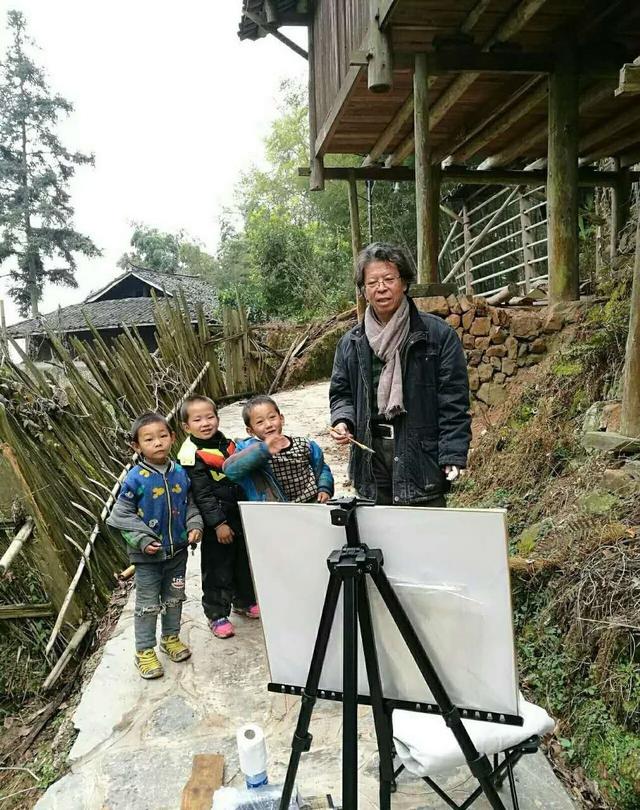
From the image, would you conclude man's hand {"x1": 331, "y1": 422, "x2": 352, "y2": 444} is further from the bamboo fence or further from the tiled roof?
the tiled roof

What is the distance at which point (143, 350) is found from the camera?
6.54 metres

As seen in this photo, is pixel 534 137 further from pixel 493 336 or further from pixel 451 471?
pixel 451 471

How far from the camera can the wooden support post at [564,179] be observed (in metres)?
4.64

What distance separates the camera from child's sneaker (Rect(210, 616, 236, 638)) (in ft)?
9.72

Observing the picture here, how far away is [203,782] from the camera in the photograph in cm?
198

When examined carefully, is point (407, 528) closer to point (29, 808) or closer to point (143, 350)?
point (29, 808)

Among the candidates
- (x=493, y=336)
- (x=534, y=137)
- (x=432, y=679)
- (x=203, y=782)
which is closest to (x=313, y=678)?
(x=432, y=679)

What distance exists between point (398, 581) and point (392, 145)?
7.11 meters

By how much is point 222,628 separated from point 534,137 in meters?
6.61

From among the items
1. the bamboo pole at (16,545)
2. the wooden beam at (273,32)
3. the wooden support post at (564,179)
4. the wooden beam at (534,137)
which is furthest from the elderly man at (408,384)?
the wooden beam at (273,32)

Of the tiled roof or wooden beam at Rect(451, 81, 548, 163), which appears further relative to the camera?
the tiled roof

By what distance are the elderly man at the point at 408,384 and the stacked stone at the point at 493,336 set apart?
2532 mm

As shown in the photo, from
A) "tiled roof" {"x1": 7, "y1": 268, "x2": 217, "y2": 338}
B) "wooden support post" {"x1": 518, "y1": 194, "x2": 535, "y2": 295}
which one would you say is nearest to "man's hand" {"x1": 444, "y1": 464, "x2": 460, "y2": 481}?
"wooden support post" {"x1": 518, "y1": 194, "x2": 535, "y2": 295}

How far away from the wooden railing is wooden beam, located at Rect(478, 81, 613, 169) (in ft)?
6.15
